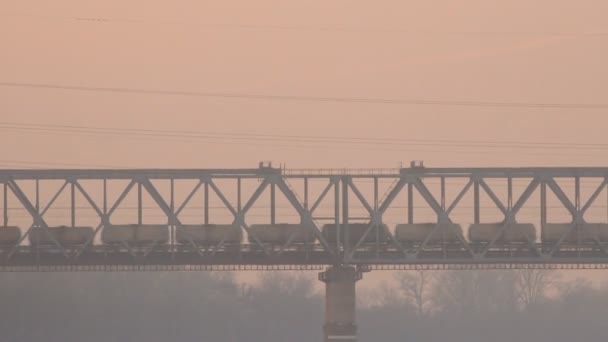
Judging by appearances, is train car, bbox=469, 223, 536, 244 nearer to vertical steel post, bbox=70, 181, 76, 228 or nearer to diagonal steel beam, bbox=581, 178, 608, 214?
diagonal steel beam, bbox=581, 178, 608, 214

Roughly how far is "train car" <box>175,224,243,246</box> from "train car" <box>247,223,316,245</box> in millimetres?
1066

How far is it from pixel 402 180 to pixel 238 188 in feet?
37.8

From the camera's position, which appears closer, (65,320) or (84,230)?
(84,230)

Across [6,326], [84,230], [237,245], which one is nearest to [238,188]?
[237,245]

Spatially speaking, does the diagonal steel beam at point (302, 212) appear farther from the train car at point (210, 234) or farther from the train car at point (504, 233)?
the train car at point (504, 233)

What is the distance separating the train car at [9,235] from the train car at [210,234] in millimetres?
11726

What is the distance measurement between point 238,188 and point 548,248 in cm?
2260

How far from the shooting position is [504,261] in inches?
4456

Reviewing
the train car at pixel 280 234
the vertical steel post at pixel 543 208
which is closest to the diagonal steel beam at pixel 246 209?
the train car at pixel 280 234

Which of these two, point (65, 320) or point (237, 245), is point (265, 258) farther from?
point (65, 320)

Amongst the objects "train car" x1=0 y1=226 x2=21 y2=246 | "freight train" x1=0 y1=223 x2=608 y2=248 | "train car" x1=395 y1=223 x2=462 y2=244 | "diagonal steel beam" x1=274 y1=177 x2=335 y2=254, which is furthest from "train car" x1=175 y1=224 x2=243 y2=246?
"train car" x1=0 y1=226 x2=21 y2=246

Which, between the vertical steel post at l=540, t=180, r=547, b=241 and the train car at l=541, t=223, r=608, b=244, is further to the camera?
the train car at l=541, t=223, r=608, b=244

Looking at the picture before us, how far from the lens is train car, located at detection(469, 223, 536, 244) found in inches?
4542

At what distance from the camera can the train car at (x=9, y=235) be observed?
11644 cm
